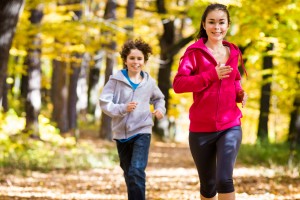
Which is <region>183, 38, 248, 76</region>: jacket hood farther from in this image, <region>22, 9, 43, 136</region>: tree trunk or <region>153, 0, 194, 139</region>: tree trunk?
<region>153, 0, 194, 139</region>: tree trunk

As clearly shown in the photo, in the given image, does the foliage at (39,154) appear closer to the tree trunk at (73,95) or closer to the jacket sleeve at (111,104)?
the tree trunk at (73,95)

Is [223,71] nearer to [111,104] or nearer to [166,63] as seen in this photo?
[111,104]

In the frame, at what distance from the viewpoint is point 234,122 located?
464cm

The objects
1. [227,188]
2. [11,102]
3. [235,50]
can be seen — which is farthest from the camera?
[11,102]

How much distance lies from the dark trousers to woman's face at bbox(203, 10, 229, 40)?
0.79 meters

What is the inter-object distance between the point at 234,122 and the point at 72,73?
15.4m

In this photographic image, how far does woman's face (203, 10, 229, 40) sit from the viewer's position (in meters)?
4.65

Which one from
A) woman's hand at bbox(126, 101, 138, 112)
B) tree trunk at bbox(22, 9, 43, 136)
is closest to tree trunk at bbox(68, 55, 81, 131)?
tree trunk at bbox(22, 9, 43, 136)

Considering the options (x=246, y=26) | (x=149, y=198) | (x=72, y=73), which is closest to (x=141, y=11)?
(x=72, y=73)

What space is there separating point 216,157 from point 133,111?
126 centimetres

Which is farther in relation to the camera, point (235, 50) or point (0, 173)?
point (0, 173)

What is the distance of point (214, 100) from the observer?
4.57 m

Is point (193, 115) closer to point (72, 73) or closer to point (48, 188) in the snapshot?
point (48, 188)

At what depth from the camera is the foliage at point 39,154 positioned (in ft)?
36.0
